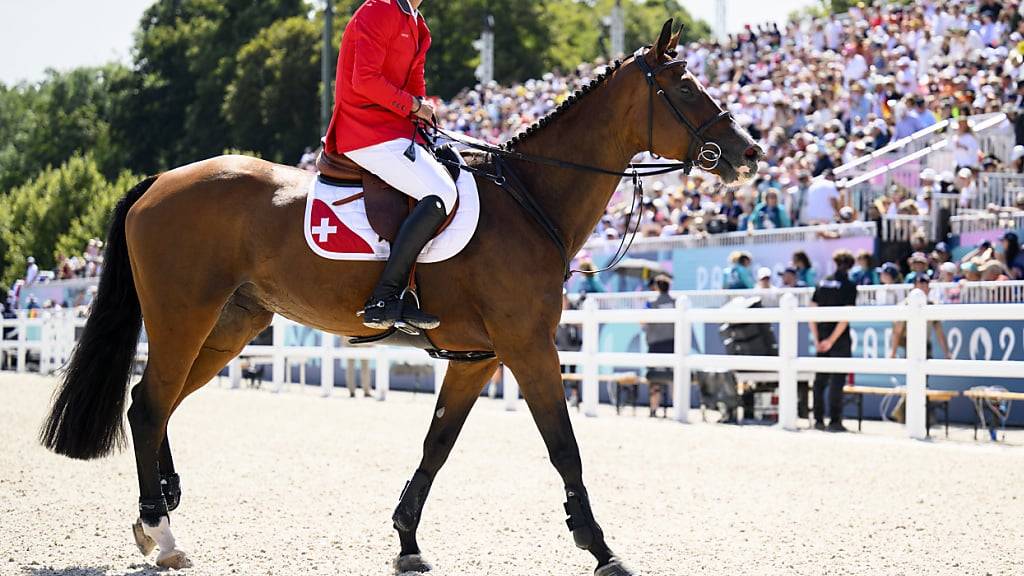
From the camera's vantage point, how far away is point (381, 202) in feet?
20.8

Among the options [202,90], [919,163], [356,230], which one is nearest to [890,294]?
[919,163]

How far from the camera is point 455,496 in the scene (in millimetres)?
8688

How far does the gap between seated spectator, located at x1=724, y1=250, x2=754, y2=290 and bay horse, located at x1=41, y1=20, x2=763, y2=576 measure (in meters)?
10.0

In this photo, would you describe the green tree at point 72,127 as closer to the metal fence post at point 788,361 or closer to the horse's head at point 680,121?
the metal fence post at point 788,361

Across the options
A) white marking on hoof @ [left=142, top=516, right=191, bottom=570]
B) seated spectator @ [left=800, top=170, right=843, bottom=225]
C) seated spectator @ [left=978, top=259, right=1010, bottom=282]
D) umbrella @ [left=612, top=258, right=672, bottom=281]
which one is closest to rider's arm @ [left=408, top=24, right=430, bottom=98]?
white marking on hoof @ [left=142, top=516, right=191, bottom=570]

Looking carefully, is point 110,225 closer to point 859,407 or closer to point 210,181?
point 210,181

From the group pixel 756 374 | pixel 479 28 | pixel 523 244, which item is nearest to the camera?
pixel 523 244

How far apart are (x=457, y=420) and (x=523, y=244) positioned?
1044 mm

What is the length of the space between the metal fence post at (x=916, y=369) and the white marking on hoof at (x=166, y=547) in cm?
816

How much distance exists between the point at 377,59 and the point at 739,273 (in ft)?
35.3

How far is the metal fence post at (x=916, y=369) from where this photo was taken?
12.1 metres

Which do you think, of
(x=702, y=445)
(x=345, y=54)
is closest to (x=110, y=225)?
(x=345, y=54)

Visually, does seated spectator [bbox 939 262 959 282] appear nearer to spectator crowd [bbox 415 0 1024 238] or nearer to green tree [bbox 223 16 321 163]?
spectator crowd [bbox 415 0 1024 238]

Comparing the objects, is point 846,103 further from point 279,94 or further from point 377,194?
point 279,94
